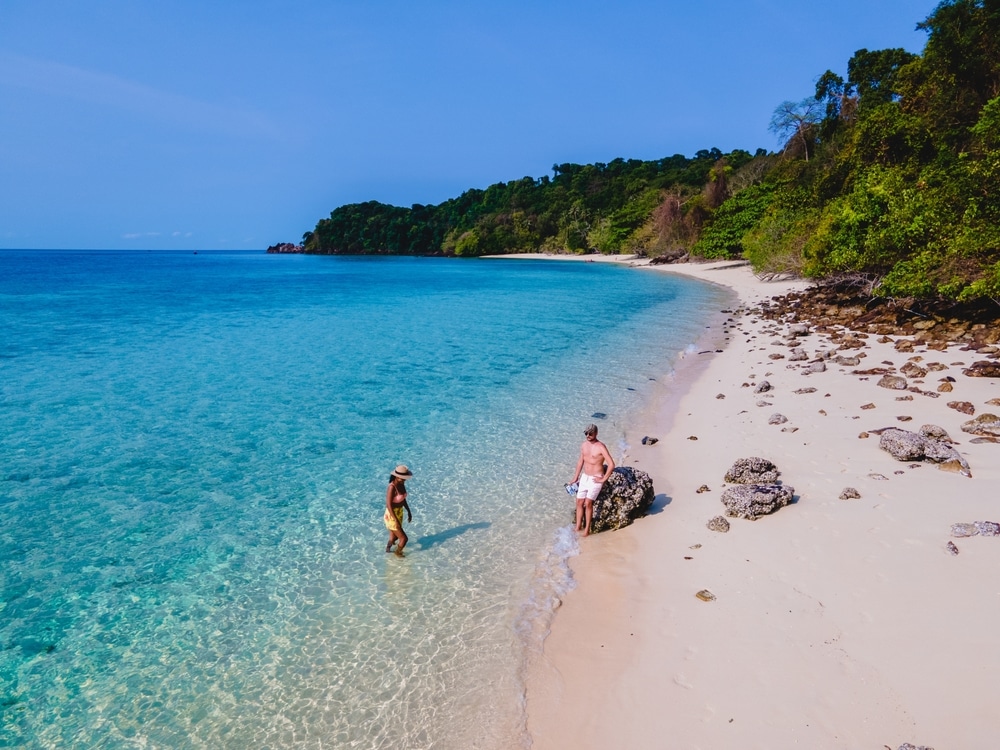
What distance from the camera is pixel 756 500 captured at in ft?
30.3

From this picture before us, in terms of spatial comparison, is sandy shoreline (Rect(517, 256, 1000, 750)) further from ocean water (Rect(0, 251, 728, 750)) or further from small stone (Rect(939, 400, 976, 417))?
ocean water (Rect(0, 251, 728, 750))

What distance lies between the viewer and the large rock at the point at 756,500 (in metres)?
9.16

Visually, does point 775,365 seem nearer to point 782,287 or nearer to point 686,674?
point 686,674

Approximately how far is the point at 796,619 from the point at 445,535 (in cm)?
550

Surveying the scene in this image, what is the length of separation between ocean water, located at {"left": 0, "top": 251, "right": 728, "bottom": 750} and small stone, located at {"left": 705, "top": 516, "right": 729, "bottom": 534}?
228cm

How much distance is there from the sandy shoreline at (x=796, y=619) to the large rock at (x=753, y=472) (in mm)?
363

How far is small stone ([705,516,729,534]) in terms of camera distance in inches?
353

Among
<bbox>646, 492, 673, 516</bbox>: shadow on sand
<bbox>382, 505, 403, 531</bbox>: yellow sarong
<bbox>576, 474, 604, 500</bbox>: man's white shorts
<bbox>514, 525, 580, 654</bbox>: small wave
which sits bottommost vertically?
<bbox>514, 525, 580, 654</bbox>: small wave

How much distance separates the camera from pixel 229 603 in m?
8.09

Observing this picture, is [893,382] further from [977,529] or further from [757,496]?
[757,496]

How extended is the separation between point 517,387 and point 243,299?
45.0m

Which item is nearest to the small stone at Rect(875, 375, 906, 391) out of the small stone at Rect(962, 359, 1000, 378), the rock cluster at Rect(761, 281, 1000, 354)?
the small stone at Rect(962, 359, 1000, 378)

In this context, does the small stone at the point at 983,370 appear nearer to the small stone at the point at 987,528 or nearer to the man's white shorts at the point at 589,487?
the small stone at the point at 987,528

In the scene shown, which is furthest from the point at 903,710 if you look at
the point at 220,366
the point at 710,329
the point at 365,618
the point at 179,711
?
the point at 710,329
